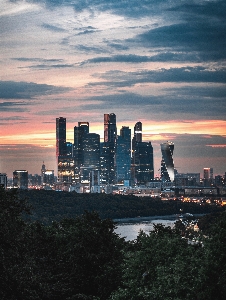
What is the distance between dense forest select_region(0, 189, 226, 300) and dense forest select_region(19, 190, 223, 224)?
3884 inches

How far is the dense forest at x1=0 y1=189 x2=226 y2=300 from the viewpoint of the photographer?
72.4 ft

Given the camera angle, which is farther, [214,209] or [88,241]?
[214,209]

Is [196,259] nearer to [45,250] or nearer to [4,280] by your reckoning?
[4,280]

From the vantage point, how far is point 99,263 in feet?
103

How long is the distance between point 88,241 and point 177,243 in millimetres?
6643

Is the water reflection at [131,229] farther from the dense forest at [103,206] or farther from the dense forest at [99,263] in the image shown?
the dense forest at [99,263]

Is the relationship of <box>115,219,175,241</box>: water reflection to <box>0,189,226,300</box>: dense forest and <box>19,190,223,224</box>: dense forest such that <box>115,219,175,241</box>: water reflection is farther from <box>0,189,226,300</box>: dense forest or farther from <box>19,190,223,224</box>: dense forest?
<box>0,189,226,300</box>: dense forest

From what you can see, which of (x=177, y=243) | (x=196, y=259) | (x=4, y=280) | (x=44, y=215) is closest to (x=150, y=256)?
(x=177, y=243)

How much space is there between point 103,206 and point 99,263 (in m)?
128

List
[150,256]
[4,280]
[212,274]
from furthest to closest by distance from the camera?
[150,256], [212,274], [4,280]

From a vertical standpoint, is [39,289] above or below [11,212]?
below

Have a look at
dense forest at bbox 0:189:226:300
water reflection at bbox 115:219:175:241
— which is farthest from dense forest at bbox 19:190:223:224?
dense forest at bbox 0:189:226:300

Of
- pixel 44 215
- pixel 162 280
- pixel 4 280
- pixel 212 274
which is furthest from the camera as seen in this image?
pixel 44 215

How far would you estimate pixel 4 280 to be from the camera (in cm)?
2120
